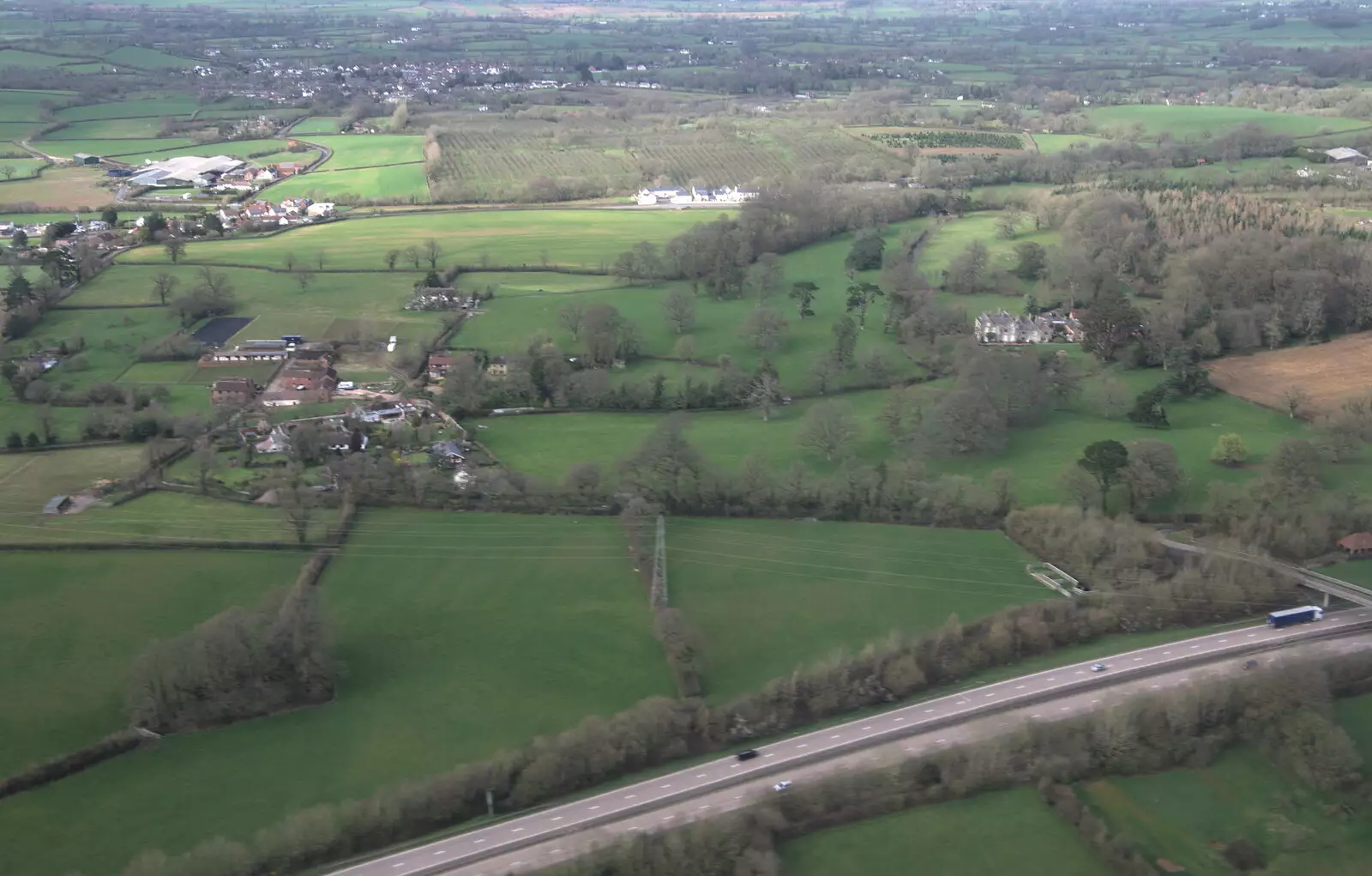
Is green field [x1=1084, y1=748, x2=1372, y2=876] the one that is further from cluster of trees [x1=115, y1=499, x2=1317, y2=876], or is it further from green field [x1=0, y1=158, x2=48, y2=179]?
green field [x1=0, y1=158, x2=48, y2=179]

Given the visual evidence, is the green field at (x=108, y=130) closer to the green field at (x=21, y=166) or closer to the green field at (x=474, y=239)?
the green field at (x=21, y=166)

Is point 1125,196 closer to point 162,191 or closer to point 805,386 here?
point 805,386

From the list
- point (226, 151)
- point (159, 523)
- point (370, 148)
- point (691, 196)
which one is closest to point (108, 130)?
point (226, 151)

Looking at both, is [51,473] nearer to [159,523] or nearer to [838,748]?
[159,523]

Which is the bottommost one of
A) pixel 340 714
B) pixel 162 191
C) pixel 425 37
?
pixel 340 714

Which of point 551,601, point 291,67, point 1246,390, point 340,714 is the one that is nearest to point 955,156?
point 1246,390

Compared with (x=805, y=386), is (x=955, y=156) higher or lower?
higher
